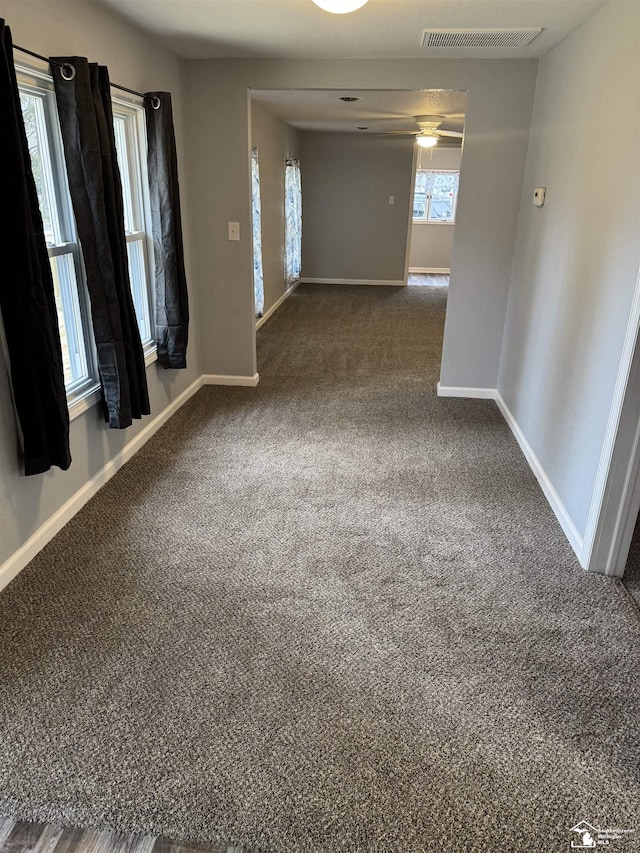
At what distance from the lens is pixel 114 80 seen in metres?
2.87

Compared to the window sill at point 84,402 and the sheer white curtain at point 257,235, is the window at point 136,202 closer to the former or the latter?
the window sill at point 84,402

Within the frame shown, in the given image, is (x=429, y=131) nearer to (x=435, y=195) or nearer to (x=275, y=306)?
(x=275, y=306)

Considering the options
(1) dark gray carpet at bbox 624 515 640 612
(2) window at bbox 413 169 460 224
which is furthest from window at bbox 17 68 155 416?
(2) window at bbox 413 169 460 224

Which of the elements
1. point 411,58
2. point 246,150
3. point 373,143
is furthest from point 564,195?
point 373,143

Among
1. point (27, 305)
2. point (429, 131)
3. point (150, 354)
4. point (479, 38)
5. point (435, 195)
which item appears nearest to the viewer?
point (27, 305)

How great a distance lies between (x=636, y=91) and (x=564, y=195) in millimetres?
774

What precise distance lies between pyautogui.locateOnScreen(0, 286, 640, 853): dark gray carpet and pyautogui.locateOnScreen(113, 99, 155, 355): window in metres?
0.98

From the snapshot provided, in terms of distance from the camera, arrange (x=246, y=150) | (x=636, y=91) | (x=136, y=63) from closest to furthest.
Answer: (x=636, y=91), (x=136, y=63), (x=246, y=150)

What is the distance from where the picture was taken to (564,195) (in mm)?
2980

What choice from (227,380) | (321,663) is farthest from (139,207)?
(321,663)

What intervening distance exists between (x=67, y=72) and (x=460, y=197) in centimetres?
250

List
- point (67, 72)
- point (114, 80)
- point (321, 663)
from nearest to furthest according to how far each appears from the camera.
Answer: point (321, 663) → point (67, 72) → point (114, 80)

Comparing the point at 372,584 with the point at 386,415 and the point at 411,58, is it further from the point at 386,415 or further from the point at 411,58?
the point at 411,58

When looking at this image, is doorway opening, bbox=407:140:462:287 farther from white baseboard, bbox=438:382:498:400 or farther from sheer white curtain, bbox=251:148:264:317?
white baseboard, bbox=438:382:498:400
